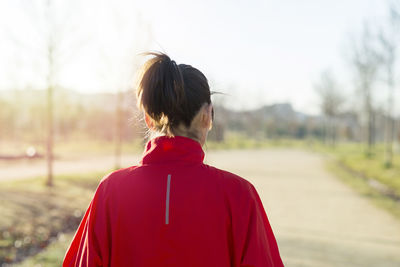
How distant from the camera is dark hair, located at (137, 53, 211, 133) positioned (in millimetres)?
1341

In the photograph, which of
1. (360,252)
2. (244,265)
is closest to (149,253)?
(244,265)

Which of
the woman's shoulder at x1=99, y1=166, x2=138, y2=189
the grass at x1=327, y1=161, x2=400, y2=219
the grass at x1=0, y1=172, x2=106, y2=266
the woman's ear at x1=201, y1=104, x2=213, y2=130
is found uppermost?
the woman's ear at x1=201, y1=104, x2=213, y2=130

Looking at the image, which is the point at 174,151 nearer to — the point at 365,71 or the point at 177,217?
the point at 177,217

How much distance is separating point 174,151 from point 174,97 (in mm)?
200

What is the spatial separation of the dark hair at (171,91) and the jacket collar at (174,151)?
0.06 meters

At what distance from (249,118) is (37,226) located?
52.4m

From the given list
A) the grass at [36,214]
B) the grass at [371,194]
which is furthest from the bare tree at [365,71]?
the grass at [36,214]

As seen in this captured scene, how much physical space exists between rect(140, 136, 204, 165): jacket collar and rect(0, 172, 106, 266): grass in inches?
170

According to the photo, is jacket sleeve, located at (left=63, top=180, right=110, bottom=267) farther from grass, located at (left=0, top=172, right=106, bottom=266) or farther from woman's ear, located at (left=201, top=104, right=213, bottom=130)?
grass, located at (left=0, top=172, right=106, bottom=266)

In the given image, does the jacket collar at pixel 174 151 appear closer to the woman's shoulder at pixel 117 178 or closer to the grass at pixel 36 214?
the woman's shoulder at pixel 117 178

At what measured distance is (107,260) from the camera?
54.3 inches

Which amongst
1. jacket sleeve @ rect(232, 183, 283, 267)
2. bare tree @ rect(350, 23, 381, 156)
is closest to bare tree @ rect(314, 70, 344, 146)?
bare tree @ rect(350, 23, 381, 156)

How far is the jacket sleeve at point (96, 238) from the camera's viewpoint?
1.37m

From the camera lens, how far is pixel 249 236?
1352 millimetres
